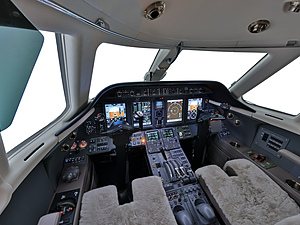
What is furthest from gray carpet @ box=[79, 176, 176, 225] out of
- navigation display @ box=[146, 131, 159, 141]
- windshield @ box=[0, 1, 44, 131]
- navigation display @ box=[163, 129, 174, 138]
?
navigation display @ box=[163, 129, 174, 138]

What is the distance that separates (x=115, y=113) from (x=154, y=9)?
6.30 ft

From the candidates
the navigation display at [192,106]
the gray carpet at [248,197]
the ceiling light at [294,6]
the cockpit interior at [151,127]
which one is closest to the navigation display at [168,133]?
the cockpit interior at [151,127]

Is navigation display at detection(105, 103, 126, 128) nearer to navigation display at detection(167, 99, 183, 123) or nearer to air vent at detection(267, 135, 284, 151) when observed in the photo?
navigation display at detection(167, 99, 183, 123)

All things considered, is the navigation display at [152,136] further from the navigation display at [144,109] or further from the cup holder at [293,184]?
the cup holder at [293,184]

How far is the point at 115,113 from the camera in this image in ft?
8.12

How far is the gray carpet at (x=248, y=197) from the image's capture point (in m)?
1.12

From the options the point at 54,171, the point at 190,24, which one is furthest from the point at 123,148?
the point at 190,24

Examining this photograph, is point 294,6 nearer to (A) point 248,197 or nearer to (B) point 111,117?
(A) point 248,197

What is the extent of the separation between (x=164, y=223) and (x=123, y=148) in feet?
4.22

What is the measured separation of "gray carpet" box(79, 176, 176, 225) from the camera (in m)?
1.07

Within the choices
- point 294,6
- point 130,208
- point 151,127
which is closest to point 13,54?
point 130,208

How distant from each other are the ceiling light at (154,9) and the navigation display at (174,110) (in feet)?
6.11

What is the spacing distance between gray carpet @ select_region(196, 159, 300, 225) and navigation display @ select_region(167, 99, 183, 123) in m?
1.38

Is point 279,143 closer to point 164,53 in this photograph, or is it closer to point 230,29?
point 230,29
